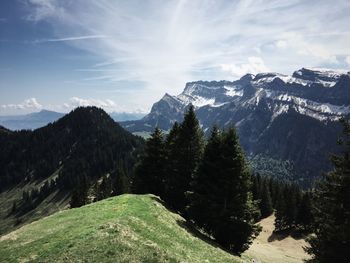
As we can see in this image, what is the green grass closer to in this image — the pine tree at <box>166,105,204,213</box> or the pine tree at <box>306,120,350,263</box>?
the pine tree at <box>306,120,350,263</box>

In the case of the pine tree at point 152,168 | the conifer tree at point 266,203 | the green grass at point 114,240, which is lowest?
the conifer tree at point 266,203

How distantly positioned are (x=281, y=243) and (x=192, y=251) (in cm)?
6697

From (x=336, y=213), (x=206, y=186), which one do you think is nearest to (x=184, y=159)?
(x=206, y=186)

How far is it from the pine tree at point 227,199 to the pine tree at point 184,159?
646cm

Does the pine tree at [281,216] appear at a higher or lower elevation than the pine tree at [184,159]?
lower

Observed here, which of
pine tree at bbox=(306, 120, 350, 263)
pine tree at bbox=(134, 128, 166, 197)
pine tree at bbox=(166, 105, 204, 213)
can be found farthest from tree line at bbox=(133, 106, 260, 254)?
pine tree at bbox=(306, 120, 350, 263)

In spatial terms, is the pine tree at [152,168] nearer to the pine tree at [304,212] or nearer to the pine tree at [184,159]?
the pine tree at [184,159]

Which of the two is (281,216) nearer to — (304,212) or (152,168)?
(304,212)

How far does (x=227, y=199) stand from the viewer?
39.7 metres

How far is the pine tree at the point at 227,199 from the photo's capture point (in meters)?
39.0

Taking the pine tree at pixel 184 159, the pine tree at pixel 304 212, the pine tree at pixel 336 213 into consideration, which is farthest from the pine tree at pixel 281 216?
the pine tree at pixel 336 213

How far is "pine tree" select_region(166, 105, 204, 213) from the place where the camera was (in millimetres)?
47594

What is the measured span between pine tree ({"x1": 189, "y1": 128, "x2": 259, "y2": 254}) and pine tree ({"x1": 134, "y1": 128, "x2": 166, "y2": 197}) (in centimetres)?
1274

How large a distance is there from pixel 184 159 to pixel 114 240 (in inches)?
909
